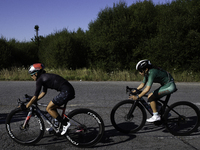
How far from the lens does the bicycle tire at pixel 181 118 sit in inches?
181

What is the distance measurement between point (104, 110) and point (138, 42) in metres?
15.7

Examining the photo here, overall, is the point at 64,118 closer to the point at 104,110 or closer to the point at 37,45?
the point at 104,110

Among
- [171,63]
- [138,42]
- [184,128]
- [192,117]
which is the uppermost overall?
[138,42]

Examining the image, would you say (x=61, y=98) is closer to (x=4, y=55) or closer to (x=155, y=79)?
(x=155, y=79)

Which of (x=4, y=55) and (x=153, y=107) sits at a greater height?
(x=4, y=55)

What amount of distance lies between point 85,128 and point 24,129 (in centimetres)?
122

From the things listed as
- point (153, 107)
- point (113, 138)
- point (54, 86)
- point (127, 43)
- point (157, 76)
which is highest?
point (127, 43)

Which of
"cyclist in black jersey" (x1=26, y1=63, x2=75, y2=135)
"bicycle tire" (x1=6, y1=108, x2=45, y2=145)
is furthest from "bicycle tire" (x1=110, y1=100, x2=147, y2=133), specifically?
"bicycle tire" (x1=6, y1=108, x2=45, y2=145)

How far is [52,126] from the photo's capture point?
4074 mm

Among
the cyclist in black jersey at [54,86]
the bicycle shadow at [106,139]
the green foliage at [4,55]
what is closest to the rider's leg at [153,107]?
the bicycle shadow at [106,139]

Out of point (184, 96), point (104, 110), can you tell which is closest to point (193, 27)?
point (184, 96)

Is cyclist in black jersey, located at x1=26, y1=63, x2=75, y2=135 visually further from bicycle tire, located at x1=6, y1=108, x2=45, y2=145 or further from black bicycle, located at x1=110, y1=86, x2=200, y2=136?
black bicycle, located at x1=110, y1=86, x2=200, y2=136

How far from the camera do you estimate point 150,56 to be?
18.6 m

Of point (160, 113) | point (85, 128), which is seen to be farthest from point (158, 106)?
point (85, 128)
